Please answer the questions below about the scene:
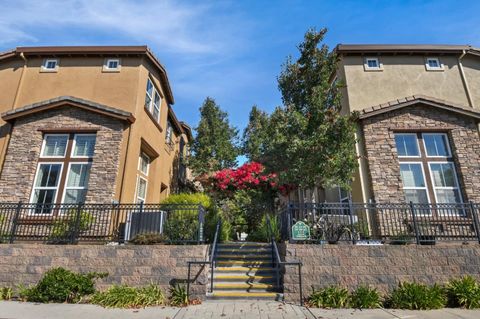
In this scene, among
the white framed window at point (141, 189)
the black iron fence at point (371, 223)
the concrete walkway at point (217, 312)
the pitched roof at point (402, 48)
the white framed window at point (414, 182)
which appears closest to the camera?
the concrete walkway at point (217, 312)

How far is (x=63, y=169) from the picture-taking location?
36.2 ft

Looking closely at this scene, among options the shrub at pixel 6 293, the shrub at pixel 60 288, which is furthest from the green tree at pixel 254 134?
the shrub at pixel 6 293

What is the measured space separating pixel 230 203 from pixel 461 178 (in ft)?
38.4

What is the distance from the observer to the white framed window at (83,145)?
11250 mm

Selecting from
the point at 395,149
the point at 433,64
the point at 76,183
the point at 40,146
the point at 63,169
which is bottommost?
the point at 76,183

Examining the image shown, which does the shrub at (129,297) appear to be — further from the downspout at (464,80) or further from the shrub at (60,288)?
the downspout at (464,80)

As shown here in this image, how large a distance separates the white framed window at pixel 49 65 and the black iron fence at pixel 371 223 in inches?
480

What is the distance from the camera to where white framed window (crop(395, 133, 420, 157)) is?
38.3 feet

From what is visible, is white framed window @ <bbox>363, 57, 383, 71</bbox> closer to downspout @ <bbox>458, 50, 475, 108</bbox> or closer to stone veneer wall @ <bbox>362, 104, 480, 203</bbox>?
stone veneer wall @ <bbox>362, 104, 480, 203</bbox>

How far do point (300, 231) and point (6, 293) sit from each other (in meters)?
8.69

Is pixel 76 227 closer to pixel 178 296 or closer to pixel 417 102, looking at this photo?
pixel 178 296

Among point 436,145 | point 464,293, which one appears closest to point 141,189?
point 464,293

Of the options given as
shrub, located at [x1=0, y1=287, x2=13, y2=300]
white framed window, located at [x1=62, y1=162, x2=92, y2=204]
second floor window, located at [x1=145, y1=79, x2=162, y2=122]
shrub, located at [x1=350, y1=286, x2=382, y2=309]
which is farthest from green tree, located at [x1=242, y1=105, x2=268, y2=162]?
shrub, located at [x1=0, y1=287, x2=13, y2=300]

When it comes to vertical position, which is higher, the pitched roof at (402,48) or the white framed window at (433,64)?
the pitched roof at (402,48)
